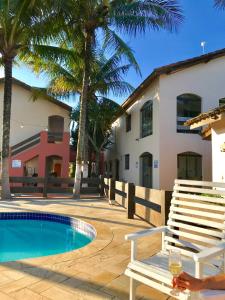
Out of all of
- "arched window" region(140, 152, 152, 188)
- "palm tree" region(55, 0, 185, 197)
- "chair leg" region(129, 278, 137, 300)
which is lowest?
"chair leg" region(129, 278, 137, 300)

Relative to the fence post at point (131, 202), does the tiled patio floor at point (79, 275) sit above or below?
below

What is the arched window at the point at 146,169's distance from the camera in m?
17.5

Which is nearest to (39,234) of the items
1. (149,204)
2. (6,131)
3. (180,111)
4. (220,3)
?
(149,204)

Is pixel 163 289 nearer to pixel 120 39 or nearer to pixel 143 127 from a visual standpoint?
pixel 120 39

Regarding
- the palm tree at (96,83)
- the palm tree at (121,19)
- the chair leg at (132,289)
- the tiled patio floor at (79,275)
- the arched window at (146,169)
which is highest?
the palm tree at (121,19)

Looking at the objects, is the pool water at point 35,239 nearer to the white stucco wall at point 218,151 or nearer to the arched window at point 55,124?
the white stucco wall at point 218,151

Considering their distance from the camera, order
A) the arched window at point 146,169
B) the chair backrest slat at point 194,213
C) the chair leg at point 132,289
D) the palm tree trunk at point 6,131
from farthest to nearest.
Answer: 1. the arched window at point 146,169
2. the palm tree trunk at point 6,131
3. the chair backrest slat at point 194,213
4. the chair leg at point 132,289

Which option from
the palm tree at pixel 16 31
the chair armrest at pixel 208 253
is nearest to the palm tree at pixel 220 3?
the palm tree at pixel 16 31

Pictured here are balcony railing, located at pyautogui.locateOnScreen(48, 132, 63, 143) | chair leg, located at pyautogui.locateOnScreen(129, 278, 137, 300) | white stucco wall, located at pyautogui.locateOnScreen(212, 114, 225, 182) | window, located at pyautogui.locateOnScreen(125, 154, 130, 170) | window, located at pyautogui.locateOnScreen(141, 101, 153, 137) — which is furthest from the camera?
window, located at pyautogui.locateOnScreen(125, 154, 130, 170)

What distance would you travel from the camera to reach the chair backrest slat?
11.1ft

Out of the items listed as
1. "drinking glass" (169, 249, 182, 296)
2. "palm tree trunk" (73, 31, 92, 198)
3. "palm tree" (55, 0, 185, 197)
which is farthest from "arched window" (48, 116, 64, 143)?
"drinking glass" (169, 249, 182, 296)

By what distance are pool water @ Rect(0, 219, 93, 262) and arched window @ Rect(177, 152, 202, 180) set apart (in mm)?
8719

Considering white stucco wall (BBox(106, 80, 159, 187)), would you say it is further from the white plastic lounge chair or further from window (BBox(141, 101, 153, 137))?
the white plastic lounge chair

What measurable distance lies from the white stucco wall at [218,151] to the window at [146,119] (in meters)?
7.77
